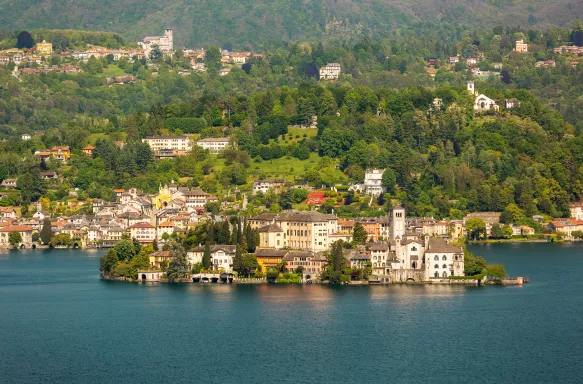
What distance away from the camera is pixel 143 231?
95500 mm

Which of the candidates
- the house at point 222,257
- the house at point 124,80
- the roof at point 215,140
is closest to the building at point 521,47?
the house at point 124,80

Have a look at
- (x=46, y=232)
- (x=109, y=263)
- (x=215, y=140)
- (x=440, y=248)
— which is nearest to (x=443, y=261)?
(x=440, y=248)

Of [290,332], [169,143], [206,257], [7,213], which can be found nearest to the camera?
[290,332]

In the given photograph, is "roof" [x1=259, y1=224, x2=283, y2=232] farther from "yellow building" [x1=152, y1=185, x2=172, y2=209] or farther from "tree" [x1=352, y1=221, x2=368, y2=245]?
"yellow building" [x1=152, y1=185, x2=172, y2=209]

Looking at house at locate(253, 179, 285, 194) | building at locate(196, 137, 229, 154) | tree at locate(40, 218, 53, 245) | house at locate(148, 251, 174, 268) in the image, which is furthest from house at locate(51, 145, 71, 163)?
house at locate(148, 251, 174, 268)

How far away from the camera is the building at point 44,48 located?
629 ft

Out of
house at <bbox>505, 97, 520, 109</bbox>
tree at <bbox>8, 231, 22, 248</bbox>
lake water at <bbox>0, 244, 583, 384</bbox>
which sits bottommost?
lake water at <bbox>0, 244, 583, 384</bbox>

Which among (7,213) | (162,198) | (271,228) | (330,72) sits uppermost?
(330,72)

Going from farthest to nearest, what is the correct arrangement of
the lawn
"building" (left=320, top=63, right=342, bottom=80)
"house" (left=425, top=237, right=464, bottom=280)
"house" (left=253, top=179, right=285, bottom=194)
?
"building" (left=320, top=63, right=342, bottom=80) < the lawn < "house" (left=253, top=179, right=285, bottom=194) < "house" (left=425, top=237, right=464, bottom=280)

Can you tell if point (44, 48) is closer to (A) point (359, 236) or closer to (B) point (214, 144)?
(B) point (214, 144)

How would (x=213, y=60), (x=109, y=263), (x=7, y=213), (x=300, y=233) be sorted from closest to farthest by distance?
(x=109, y=263) < (x=300, y=233) < (x=7, y=213) < (x=213, y=60)

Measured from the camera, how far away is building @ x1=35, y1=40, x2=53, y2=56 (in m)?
192

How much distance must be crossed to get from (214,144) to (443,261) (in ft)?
171

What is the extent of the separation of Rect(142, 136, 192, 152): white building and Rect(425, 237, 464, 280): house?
52.9 m
